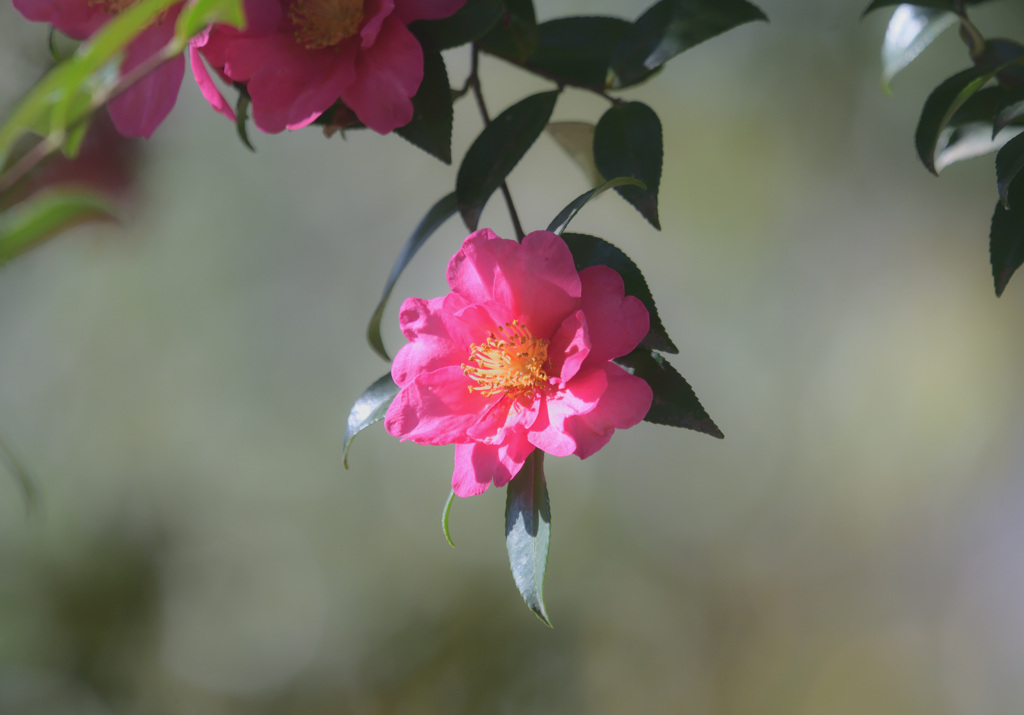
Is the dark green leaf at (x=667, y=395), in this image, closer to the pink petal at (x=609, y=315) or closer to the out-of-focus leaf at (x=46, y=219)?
the pink petal at (x=609, y=315)

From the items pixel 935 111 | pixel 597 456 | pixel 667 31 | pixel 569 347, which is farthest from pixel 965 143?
pixel 597 456

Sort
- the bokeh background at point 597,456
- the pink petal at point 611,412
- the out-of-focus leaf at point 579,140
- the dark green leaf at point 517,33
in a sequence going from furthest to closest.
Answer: the bokeh background at point 597,456 → the out-of-focus leaf at point 579,140 → the dark green leaf at point 517,33 → the pink petal at point 611,412

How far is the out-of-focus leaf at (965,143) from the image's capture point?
1.60 feet

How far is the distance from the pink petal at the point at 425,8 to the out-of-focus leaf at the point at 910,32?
345 millimetres

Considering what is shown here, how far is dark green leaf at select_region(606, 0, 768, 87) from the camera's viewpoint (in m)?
0.44

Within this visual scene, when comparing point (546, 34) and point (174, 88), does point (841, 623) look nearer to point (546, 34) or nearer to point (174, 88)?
point (546, 34)

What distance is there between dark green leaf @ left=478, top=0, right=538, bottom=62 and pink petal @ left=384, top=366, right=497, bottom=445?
0.20 m

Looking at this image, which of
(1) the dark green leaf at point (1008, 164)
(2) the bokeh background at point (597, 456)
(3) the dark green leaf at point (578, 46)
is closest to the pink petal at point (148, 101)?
(3) the dark green leaf at point (578, 46)

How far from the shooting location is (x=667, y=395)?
37 cm

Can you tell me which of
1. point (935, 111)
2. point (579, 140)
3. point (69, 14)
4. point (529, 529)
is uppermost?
point (69, 14)

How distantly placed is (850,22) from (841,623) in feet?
4.16

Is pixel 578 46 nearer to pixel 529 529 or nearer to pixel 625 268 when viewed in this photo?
pixel 625 268

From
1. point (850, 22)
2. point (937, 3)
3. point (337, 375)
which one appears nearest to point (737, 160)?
point (850, 22)

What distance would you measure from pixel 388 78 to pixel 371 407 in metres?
0.18
